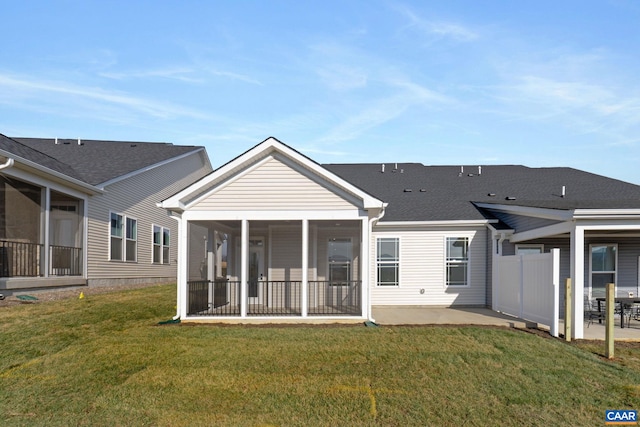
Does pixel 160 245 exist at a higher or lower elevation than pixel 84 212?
lower

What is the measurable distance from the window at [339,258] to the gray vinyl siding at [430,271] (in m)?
0.81

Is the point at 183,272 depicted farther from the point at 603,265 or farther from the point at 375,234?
the point at 603,265

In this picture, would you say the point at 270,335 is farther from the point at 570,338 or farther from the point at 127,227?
the point at 127,227

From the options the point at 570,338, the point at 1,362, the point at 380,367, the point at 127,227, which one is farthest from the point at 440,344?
the point at 127,227

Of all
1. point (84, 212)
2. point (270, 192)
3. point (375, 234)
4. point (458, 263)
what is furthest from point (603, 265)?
point (84, 212)

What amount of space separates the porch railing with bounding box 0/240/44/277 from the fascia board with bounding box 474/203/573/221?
14.0 metres

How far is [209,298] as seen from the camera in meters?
16.5

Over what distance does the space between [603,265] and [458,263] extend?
4.30 metres

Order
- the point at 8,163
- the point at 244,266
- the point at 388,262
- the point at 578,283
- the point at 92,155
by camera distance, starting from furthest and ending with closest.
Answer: the point at 92,155
the point at 388,262
the point at 8,163
the point at 244,266
the point at 578,283

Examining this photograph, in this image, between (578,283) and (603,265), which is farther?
(603,265)

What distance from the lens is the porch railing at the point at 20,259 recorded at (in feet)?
49.5

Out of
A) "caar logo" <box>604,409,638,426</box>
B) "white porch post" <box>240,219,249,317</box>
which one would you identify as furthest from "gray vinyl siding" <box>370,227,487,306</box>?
"caar logo" <box>604,409,638,426</box>

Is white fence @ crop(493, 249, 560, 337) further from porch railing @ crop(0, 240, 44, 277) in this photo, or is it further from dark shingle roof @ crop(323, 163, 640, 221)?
porch railing @ crop(0, 240, 44, 277)

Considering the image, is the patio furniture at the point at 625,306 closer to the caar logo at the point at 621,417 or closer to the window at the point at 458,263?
the window at the point at 458,263
